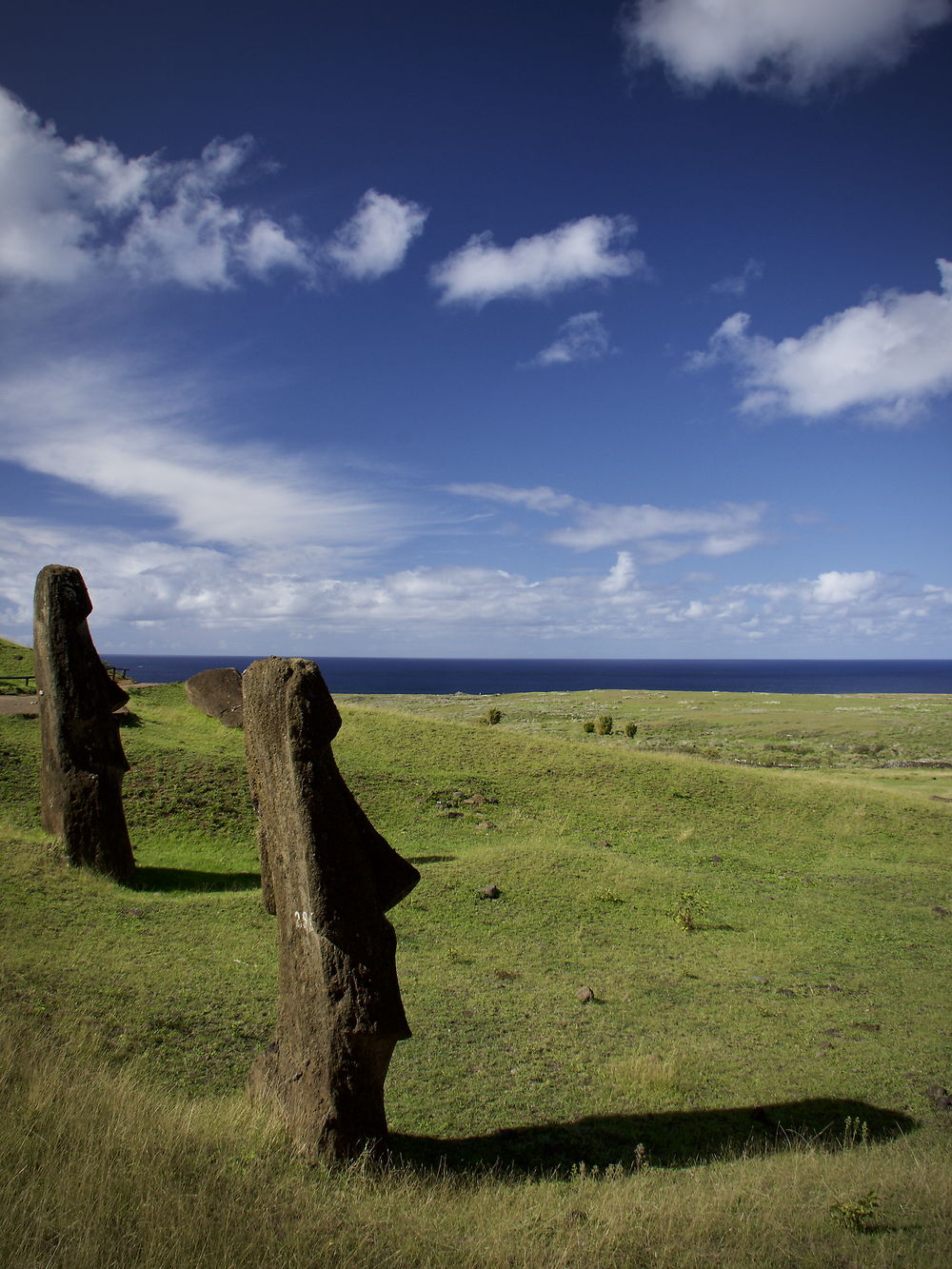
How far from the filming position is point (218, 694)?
28547mm

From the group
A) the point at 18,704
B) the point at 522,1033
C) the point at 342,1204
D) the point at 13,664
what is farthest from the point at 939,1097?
the point at 13,664

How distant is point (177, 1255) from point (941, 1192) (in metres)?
5.53

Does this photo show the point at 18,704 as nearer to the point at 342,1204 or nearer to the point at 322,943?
the point at 322,943

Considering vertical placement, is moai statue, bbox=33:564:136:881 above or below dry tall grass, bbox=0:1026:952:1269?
above

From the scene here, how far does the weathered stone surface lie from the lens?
92.0 ft

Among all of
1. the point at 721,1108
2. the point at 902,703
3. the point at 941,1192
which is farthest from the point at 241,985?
the point at 902,703

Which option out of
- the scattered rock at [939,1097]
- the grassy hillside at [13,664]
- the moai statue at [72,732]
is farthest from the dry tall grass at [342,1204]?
the grassy hillside at [13,664]

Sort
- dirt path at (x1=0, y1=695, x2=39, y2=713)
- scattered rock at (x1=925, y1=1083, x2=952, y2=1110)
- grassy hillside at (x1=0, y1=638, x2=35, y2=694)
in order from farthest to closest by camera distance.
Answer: grassy hillside at (x1=0, y1=638, x2=35, y2=694)
dirt path at (x1=0, y1=695, x2=39, y2=713)
scattered rock at (x1=925, y1=1083, x2=952, y2=1110)

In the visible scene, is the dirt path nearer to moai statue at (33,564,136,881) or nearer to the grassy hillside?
the grassy hillside

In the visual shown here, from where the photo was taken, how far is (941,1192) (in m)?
5.66

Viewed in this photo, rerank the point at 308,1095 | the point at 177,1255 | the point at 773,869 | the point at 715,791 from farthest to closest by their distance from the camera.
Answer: the point at 715,791 < the point at 773,869 < the point at 308,1095 < the point at 177,1255

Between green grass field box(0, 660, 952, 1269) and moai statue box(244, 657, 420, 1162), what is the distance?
1.36 feet

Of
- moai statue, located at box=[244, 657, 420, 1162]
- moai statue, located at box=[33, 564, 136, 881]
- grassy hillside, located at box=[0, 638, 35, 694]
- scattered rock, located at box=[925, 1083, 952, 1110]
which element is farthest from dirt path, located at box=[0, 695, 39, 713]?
scattered rock, located at box=[925, 1083, 952, 1110]

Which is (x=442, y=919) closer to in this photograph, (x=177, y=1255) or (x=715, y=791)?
(x=177, y=1255)
